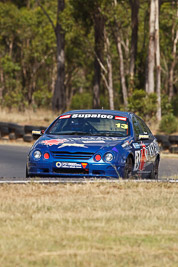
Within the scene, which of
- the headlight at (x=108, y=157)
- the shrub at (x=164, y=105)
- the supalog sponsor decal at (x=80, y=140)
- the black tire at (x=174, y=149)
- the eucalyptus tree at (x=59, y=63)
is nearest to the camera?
the headlight at (x=108, y=157)

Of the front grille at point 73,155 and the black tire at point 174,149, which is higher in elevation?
the front grille at point 73,155

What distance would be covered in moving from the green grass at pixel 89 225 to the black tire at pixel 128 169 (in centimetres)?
40


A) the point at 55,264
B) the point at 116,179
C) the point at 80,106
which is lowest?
the point at 80,106

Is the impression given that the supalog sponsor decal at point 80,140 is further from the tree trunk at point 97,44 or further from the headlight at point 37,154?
the tree trunk at point 97,44

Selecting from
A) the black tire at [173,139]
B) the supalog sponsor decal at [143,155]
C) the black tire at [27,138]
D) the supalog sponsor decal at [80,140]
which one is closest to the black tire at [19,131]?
the black tire at [27,138]

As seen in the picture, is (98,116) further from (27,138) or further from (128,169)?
(27,138)

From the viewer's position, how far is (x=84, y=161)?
11.1 meters

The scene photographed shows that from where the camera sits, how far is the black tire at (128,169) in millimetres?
11281

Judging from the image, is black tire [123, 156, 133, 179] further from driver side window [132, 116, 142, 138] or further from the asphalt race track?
the asphalt race track

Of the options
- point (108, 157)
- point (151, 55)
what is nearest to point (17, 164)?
point (108, 157)

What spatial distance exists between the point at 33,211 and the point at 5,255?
93.0 inches

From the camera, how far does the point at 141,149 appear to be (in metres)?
12.3

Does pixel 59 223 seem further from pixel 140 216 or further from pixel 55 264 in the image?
pixel 55 264

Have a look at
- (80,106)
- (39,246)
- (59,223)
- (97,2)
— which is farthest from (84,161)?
(80,106)
